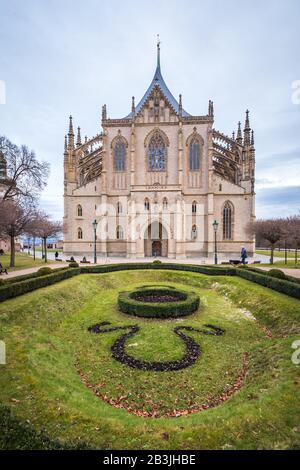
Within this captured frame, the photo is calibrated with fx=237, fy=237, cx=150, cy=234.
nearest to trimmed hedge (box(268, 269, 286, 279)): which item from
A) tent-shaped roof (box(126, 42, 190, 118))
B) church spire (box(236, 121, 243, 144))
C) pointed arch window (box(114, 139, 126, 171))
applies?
pointed arch window (box(114, 139, 126, 171))

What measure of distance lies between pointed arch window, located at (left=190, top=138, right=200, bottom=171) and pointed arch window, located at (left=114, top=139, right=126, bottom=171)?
10.5 m

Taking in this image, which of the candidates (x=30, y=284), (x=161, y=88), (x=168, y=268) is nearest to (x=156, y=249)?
(x=168, y=268)

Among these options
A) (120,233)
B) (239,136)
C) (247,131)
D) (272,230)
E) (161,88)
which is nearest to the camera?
(272,230)

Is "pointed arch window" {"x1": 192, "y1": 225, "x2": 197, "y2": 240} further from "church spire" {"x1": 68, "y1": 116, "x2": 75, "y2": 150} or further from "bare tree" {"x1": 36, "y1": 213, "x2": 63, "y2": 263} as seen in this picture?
"church spire" {"x1": 68, "y1": 116, "x2": 75, "y2": 150}

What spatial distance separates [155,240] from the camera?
3691 cm

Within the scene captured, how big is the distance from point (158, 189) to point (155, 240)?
307 inches

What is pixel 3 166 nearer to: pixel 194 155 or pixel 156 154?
pixel 156 154

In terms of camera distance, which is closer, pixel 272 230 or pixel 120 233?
pixel 272 230

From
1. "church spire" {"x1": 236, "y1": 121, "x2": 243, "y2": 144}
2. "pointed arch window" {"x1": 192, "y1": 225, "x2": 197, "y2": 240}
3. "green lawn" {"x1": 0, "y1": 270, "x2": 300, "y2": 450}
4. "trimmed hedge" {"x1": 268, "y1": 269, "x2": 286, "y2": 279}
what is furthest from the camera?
"church spire" {"x1": 236, "y1": 121, "x2": 243, "y2": 144}

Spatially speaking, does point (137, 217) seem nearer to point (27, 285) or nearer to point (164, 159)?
point (164, 159)

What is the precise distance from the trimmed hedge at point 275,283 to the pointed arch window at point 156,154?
76.5ft

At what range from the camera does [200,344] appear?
29.9ft

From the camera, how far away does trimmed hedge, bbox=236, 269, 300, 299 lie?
12298 millimetres

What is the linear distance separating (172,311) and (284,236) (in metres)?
22.3
